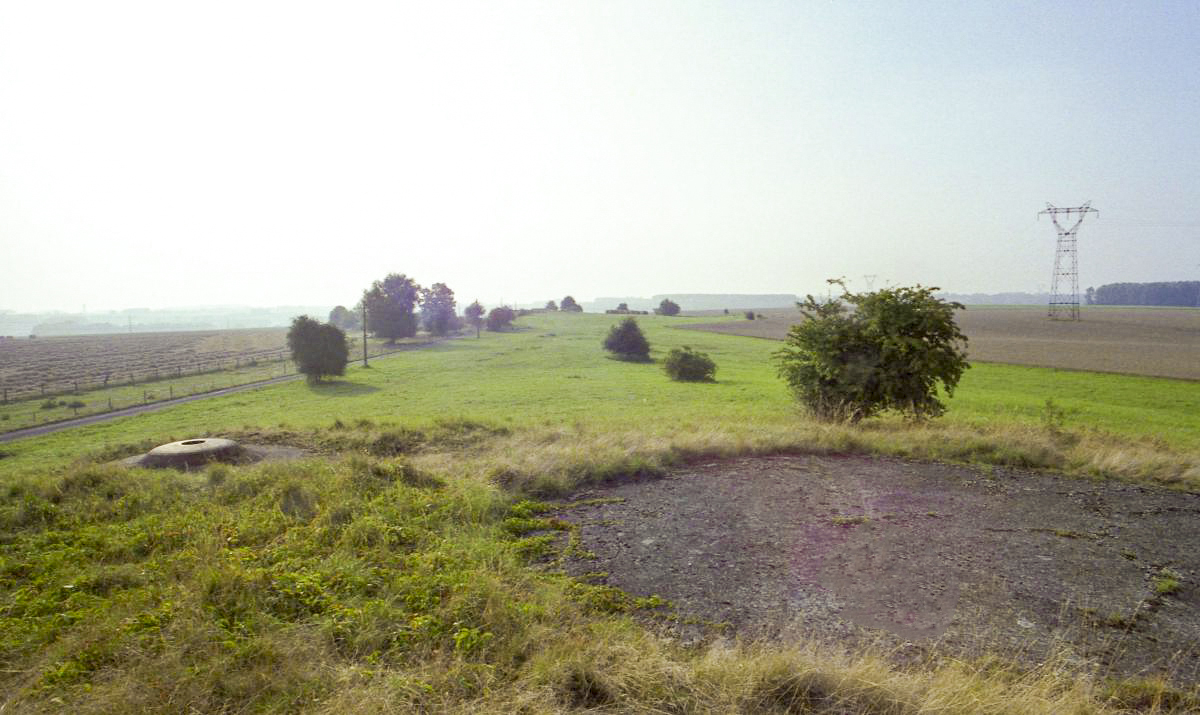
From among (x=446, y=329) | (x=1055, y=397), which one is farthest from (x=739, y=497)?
(x=446, y=329)

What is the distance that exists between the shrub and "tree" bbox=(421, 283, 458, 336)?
71.5 metres

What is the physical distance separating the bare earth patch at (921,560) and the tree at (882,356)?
20.0ft

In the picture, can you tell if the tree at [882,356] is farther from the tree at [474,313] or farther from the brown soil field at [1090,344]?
the tree at [474,313]

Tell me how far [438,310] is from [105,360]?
185ft

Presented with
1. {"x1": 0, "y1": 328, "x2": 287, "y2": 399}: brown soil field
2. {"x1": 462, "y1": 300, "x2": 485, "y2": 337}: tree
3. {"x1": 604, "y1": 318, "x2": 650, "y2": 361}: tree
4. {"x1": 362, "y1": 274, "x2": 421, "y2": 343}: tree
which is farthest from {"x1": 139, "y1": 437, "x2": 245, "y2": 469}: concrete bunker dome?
{"x1": 462, "y1": 300, "x2": 485, "y2": 337}: tree

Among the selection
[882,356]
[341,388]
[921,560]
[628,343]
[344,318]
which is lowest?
[341,388]

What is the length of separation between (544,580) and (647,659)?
7.27ft

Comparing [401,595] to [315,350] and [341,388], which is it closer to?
[341,388]

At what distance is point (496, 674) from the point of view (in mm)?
4562

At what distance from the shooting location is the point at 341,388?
159 feet

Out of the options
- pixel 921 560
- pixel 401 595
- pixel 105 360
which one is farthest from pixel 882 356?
pixel 105 360

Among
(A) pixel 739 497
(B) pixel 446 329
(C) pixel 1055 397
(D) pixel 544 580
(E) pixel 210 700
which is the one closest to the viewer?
(E) pixel 210 700

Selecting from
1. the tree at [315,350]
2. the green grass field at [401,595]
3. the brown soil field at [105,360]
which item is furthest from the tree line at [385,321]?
the green grass field at [401,595]

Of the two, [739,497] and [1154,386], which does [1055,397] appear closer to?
[1154,386]
